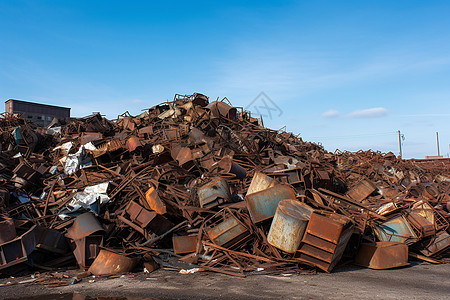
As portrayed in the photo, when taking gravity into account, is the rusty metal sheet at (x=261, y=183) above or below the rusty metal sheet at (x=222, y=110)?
below

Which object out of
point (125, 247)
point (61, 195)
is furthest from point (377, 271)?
point (61, 195)

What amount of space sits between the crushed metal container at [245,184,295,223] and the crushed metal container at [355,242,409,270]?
203 centimetres

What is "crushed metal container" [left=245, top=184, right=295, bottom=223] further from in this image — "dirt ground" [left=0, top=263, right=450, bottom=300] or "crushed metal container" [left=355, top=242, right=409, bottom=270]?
"crushed metal container" [left=355, top=242, right=409, bottom=270]

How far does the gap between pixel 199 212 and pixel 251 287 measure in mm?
2480

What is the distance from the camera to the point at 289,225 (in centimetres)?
642

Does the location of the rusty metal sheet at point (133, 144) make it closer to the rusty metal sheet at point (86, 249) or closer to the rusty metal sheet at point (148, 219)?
the rusty metal sheet at point (148, 219)

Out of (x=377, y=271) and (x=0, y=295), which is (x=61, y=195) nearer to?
(x=0, y=295)

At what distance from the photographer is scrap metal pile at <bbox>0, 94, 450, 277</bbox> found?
21.8 ft

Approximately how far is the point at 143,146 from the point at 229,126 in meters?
3.42

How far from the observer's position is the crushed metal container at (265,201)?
6.96 meters

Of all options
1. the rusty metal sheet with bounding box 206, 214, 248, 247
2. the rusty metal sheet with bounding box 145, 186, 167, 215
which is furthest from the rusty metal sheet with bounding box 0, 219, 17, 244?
the rusty metal sheet with bounding box 206, 214, 248, 247

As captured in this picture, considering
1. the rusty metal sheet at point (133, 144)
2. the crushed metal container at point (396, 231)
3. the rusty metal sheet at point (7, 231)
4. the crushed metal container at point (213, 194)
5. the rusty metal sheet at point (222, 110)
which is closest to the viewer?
the rusty metal sheet at point (7, 231)

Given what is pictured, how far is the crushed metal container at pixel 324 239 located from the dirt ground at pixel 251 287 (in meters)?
0.35

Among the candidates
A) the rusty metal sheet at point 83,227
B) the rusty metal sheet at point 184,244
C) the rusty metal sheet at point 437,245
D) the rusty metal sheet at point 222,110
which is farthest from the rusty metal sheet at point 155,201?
the rusty metal sheet at point 437,245
